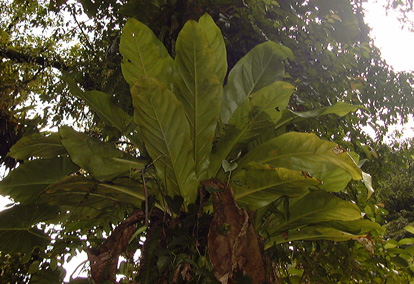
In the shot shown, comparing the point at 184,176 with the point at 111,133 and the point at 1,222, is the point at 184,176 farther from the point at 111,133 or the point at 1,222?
the point at 111,133

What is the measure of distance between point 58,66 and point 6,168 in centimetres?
153

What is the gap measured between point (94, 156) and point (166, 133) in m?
0.23

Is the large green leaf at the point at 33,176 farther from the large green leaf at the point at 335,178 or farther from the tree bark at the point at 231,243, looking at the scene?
the large green leaf at the point at 335,178

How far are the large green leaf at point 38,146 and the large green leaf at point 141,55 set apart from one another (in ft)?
1.01

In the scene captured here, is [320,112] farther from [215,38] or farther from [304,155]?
[215,38]

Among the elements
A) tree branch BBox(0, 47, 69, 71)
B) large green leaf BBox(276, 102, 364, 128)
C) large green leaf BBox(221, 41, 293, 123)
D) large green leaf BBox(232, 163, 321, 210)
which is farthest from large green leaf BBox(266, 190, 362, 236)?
tree branch BBox(0, 47, 69, 71)

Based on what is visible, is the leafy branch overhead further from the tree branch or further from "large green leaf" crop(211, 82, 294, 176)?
the tree branch

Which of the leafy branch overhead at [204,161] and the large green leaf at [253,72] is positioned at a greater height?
the large green leaf at [253,72]

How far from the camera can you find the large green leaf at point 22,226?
3.72ft

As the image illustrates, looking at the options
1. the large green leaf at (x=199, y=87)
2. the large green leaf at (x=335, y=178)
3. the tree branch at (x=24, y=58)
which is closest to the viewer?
the large green leaf at (x=199, y=87)

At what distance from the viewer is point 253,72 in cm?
112

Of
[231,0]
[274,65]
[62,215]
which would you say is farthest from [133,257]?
[231,0]

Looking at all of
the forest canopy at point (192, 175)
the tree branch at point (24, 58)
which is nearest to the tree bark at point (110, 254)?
the forest canopy at point (192, 175)

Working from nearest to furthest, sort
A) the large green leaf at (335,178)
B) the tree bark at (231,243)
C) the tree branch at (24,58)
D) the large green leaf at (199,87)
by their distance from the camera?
the tree bark at (231,243) → the large green leaf at (199,87) → the large green leaf at (335,178) → the tree branch at (24,58)
